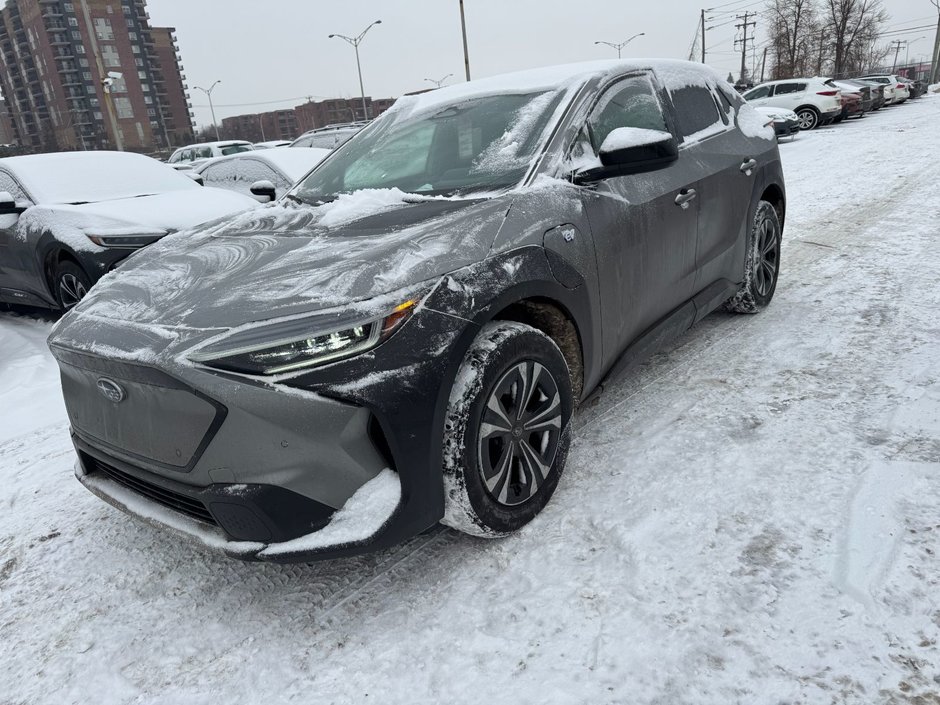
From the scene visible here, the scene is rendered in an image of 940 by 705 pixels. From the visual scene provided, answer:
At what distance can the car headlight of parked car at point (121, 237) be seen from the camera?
215 inches

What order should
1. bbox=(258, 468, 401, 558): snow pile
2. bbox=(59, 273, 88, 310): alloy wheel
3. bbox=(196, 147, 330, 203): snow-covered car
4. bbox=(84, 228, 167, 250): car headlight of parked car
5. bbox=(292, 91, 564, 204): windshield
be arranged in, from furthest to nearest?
bbox=(196, 147, 330, 203): snow-covered car, bbox=(59, 273, 88, 310): alloy wheel, bbox=(84, 228, 167, 250): car headlight of parked car, bbox=(292, 91, 564, 204): windshield, bbox=(258, 468, 401, 558): snow pile

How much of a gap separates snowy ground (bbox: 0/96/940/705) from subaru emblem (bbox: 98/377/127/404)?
746 millimetres

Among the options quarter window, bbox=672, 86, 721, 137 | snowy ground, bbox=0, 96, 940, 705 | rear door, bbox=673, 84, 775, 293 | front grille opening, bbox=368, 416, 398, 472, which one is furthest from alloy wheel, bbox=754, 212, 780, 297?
front grille opening, bbox=368, 416, 398, 472

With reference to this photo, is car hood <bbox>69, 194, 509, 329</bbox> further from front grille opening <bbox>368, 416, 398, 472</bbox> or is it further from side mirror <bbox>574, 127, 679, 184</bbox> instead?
side mirror <bbox>574, 127, 679, 184</bbox>

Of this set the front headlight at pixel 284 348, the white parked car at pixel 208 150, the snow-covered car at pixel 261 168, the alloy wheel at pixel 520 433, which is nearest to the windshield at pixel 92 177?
the snow-covered car at pixel 261 168

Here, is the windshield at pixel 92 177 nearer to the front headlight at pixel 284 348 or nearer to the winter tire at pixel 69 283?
the winter tire at pixel 69 283

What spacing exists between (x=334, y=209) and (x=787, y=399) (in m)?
2.39

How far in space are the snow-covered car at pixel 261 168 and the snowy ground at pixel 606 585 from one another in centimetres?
511

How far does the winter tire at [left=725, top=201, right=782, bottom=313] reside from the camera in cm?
445

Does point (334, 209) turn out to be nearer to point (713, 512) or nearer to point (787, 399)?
point (713, 512)

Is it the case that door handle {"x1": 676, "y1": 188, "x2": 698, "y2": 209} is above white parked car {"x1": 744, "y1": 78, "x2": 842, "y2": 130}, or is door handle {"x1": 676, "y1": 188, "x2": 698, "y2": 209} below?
above

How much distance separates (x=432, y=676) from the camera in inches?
76.8

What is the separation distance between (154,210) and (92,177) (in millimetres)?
1196

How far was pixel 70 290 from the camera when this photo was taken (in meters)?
5.68
